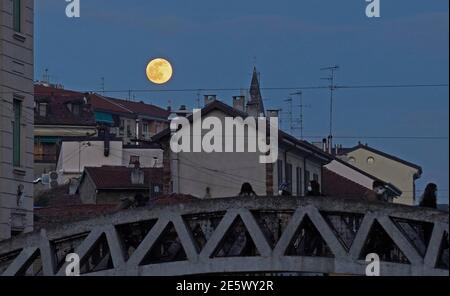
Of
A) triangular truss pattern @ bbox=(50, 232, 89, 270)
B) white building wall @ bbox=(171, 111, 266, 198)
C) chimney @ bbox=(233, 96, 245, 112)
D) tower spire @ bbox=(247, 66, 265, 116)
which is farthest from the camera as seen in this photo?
tower spire @ bbox=(247, 66, 265, 116)

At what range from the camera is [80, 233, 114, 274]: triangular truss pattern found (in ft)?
132

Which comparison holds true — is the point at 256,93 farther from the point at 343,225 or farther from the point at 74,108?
the point at 343,225

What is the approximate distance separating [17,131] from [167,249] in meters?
4.68

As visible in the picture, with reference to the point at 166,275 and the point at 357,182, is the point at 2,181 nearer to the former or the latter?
the point at 166,275

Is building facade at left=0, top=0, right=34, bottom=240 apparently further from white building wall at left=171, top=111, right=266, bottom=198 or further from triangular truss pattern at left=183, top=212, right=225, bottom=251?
white building wall at left=171, top=111, right=266, bottom=198

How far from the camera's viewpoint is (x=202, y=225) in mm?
40312

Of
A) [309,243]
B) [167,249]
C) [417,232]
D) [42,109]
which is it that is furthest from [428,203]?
[42,109]

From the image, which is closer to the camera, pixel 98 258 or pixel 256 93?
pixel 98 258

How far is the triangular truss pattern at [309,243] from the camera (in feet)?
126

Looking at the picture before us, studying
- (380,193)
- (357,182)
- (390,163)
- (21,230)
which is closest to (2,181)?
(21,230)

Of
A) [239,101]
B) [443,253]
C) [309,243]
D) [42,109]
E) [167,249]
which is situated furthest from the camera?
[42,109]

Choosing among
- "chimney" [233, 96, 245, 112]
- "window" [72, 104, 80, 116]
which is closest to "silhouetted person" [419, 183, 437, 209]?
"chimney" [233, 96, 245, 112]

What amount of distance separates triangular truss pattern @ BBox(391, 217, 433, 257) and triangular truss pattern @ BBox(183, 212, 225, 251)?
3617 mm

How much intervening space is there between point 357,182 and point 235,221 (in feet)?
218
